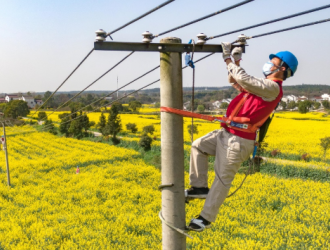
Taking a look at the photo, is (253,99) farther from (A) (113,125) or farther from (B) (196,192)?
(A) (113,125)

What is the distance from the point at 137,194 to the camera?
43.2 feet

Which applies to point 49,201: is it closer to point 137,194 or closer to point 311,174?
point 137,194

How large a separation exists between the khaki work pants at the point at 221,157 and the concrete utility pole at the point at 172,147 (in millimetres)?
278

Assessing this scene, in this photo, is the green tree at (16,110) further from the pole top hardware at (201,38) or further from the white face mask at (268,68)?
the white face mask at (268,68)

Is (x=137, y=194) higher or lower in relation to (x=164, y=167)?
lower

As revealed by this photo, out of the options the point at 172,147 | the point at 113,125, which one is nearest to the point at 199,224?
the point at 172,147

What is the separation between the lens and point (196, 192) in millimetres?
2889

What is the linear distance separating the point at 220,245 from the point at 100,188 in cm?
801

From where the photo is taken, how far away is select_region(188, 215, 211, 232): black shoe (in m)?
2.68

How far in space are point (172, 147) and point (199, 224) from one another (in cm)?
75

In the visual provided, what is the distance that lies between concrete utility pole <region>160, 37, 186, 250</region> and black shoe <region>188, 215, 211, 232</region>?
86mm

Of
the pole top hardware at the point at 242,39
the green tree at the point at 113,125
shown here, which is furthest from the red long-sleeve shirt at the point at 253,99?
the green tree at the point at 113,125

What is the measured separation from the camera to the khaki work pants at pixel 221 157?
8.78 ft

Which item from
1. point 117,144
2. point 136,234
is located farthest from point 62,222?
point 117,144
